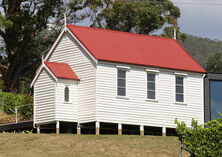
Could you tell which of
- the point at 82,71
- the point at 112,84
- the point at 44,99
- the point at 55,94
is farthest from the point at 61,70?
the point at 112,84

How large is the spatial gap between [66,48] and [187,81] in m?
9.15

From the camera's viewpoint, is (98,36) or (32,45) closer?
(98,36)

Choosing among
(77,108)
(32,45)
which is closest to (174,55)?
(77,108)

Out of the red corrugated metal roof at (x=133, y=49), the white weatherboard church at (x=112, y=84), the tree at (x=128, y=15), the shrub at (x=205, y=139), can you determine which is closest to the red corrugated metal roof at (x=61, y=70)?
the white weatherboard church at (x=112, y=84)

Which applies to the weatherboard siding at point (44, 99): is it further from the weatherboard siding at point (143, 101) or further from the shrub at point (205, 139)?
the shrub at point (205, 139)

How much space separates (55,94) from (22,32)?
74.2 feet

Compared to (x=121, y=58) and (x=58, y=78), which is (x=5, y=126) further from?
(x=121, y=58)

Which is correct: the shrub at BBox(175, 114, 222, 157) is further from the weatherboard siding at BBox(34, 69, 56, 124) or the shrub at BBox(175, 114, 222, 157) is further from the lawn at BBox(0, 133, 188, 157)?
the weatherboard siding at BBox(34, 69, 56, 124)

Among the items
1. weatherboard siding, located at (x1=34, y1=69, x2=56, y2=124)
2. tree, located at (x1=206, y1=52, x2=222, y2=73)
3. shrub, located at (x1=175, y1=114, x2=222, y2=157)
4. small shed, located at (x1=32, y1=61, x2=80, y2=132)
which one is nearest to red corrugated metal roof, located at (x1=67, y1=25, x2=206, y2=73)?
small shed, located at (x1=32, y1=61, x2=80, y2=132)

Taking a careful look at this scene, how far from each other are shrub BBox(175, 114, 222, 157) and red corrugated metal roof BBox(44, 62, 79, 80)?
13.3m

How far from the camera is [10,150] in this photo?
35625 millimetres

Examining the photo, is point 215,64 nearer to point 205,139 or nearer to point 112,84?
point 112,84

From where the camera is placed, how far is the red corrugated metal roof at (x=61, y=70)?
4231 centimetres

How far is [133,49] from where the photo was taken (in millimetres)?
45281
